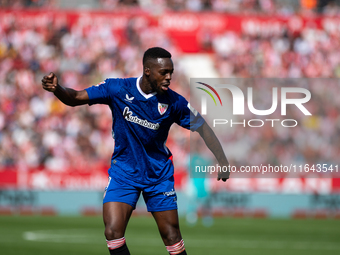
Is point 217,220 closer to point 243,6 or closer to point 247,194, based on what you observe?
point 247,194

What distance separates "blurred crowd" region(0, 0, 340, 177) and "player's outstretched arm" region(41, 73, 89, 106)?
12.6m

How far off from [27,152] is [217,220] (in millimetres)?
7598

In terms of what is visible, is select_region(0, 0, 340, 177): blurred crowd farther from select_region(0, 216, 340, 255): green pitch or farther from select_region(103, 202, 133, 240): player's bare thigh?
select_region(103, 202, 133, 240): player's bare thigh

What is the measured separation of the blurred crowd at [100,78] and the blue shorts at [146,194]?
12343 millimetres

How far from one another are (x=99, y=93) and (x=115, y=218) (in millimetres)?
1460

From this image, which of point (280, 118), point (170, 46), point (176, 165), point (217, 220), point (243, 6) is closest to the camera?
point (217, 220)

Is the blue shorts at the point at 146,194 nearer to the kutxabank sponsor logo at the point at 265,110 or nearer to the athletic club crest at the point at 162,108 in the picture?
the athletic club crest at the point at 162,108

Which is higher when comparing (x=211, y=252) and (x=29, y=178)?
(x=29, y=178)

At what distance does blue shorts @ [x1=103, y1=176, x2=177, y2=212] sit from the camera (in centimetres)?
632

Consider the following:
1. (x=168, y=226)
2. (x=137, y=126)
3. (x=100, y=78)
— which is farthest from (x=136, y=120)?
(x=100, y=78)

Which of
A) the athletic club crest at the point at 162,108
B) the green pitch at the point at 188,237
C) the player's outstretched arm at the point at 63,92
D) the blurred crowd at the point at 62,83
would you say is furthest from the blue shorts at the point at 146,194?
the blurred crowd at the point at 62,83

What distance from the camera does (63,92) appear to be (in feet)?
19.8

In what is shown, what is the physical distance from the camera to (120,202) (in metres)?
6.27

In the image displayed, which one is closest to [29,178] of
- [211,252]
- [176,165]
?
[176,165]
